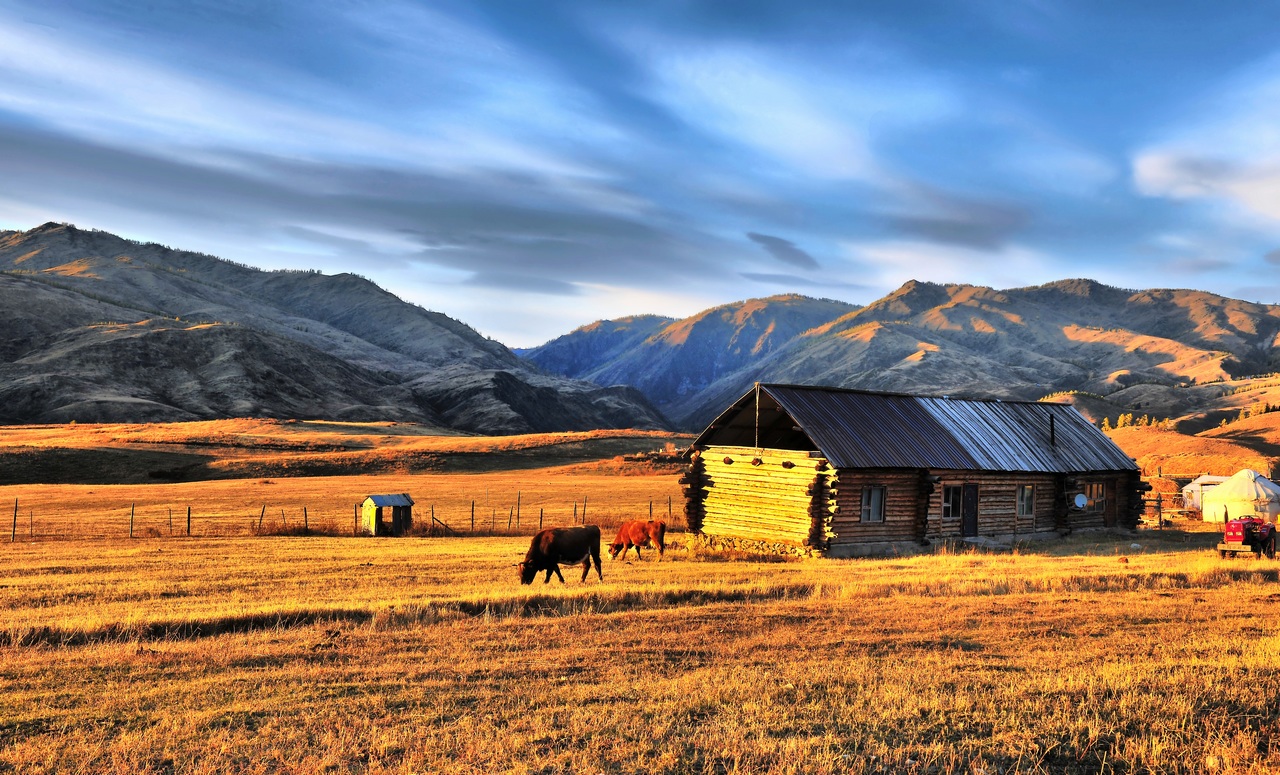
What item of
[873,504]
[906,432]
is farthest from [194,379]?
[873,504]

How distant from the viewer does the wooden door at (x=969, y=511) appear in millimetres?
34344

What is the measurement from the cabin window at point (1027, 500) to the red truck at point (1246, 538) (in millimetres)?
8314

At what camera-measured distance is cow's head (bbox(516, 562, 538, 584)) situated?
21266 mm

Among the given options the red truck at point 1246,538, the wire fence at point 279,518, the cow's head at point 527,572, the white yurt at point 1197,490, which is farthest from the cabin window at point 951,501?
the white yurt at point 1197,490

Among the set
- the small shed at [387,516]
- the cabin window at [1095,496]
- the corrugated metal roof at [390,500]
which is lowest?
the small shed at [387,516]

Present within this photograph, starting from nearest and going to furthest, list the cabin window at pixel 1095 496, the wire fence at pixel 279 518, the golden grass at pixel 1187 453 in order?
1. the wire fence at pixel 279 518
2. the cabin window at pixel 1095 496
3. the golden grass at pixel 1187 453

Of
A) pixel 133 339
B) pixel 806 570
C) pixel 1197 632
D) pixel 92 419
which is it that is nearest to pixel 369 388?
pixel 133 339

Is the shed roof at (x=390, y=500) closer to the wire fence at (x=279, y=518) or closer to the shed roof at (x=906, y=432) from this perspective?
the wire fence at (x=279, y=518)

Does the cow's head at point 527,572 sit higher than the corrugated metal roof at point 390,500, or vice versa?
the corrugated metal roof at point 390,500

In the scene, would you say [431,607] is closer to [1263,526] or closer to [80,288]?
[1263,526]

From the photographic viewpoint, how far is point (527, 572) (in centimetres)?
2138

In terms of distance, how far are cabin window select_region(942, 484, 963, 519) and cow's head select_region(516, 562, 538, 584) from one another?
62.2 ft

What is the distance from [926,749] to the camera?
353 inches

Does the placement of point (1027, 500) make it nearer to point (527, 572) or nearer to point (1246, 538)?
point (1246, 538)
